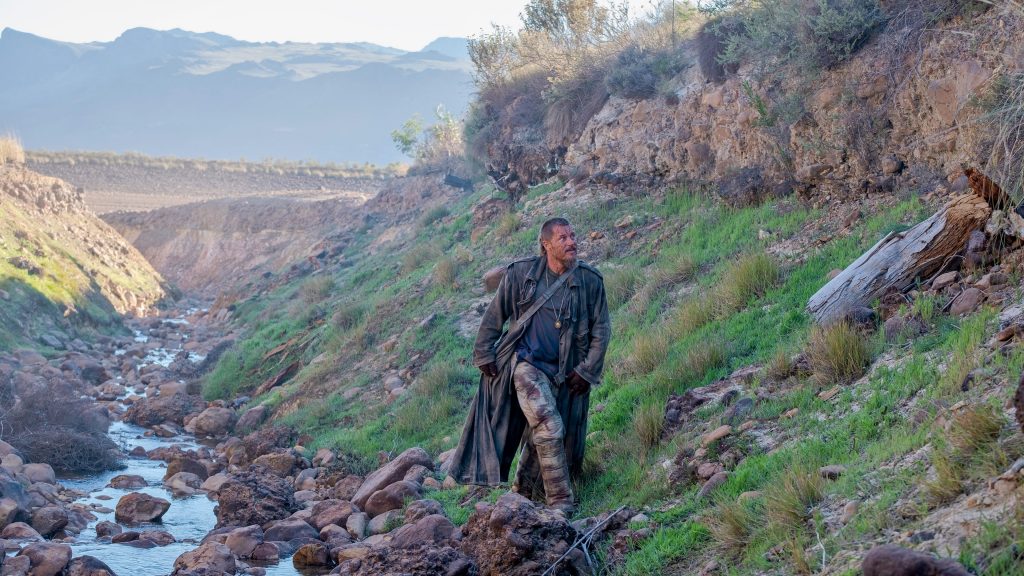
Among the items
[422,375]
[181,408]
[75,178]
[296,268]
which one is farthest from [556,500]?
[75,178]

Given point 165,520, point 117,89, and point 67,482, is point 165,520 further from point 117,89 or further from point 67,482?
point 117,89

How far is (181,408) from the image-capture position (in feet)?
46.2

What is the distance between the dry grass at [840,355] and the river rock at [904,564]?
2846mm

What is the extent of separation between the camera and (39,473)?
31.6ft

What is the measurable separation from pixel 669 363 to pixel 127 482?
5.59 m

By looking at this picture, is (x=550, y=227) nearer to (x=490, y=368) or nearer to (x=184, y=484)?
(x=490, y=368)

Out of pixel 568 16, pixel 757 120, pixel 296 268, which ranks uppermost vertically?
pixel 568 16

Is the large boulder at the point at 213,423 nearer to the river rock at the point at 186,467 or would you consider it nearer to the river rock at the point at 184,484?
the river rock at the point at 186,467

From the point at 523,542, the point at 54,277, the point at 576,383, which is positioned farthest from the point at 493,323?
the point at 54,277

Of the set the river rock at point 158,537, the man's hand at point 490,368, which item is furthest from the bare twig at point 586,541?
the river rock at point 158,537

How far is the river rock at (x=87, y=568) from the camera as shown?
6.35 metres

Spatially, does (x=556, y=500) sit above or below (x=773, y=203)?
below

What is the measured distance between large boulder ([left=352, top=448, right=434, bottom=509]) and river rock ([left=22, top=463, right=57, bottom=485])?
313cm

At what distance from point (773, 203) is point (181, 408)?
827cm
